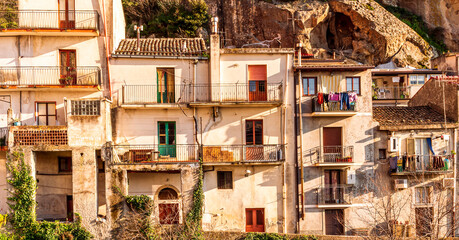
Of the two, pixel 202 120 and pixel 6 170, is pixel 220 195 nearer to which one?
pixel 202 120

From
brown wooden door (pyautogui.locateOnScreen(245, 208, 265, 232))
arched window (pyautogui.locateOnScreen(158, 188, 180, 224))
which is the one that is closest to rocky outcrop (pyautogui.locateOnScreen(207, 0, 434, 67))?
brown wooden door (pyautogui.locateOnScreen(245, 208, 265, 232))

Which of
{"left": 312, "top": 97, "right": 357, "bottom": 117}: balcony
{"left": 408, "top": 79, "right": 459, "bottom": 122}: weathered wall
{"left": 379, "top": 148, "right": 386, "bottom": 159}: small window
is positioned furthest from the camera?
{"left": 408, "top": 79, "right": 459, "bottom": 122}: weathered wall

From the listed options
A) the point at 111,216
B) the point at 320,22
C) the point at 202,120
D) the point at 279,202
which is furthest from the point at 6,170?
the point at 320,22

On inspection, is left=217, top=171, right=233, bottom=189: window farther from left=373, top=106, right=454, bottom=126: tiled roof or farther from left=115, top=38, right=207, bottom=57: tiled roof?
left=373, top=106, right=454, bottom=126: tiled roof

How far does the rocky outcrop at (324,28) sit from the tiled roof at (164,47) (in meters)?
9.61

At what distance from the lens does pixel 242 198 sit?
26.7 m

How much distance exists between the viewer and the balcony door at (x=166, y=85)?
26984 millimetres

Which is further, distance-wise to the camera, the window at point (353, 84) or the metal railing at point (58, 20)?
the window at point (353, 84)

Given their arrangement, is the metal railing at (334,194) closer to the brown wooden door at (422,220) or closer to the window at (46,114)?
the brown wooden door at (422,220)

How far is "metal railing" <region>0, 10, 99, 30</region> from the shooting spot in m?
26.5

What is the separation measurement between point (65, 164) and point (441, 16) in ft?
111

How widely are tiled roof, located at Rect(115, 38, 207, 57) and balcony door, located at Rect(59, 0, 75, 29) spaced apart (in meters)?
2.75

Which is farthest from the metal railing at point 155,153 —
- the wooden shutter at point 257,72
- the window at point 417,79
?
the window at point 417,79

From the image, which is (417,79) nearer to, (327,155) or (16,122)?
(327,155)
